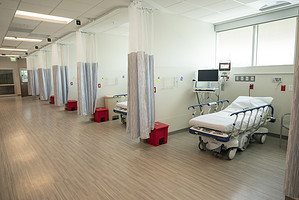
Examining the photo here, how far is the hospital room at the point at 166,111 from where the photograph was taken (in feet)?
8.52

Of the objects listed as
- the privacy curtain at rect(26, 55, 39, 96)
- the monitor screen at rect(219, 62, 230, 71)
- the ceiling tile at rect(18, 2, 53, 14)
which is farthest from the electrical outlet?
the privacy curtain at rect(26, 55, 39, 96)

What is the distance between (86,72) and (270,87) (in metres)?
5.10

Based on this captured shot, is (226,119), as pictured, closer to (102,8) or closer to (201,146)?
(201,146)

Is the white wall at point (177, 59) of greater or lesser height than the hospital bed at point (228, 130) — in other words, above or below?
above

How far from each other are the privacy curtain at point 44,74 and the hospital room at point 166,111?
11.2ft

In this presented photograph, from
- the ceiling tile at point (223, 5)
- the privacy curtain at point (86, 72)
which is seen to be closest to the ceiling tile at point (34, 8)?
the privacy curtain at point (86, 72)

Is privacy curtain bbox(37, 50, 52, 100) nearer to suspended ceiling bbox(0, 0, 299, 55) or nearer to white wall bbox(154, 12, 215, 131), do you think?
suspended ceiling bbox(0, 0, 299, 55)

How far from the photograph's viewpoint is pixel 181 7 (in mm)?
4180

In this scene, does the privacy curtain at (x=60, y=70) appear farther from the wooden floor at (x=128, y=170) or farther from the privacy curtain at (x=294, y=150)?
the privacy curtain at (x=294, y=150)

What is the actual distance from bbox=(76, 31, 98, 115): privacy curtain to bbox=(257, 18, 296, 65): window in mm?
4734

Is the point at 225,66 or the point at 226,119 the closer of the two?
the point at 226,119

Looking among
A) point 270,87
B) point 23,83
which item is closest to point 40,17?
point 270,87

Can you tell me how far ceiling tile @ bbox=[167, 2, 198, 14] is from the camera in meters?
4.01

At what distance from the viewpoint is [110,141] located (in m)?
4.34
